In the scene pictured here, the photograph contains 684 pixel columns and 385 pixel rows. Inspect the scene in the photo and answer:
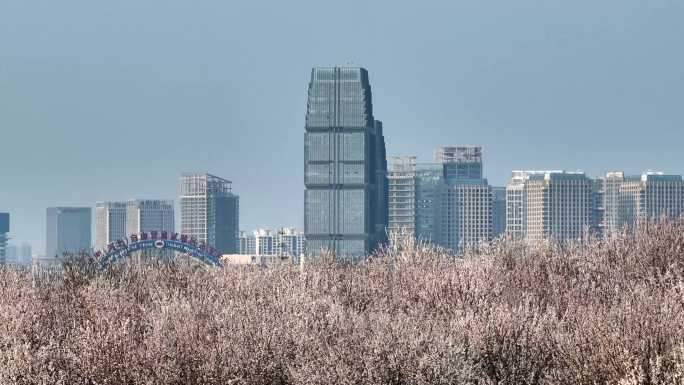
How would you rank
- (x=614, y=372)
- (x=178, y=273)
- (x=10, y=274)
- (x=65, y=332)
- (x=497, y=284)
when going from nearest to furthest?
(x=614, y=372), (x=65, y=332), (x=497, y=284), (x=10, y=274), (x=178, y=273)

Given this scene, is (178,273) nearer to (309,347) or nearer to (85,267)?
(85,267)

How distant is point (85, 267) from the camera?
57.4 metres

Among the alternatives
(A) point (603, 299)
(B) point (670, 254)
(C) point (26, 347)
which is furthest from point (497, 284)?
(C) point (26, 347)

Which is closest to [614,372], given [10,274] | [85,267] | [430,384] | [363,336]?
[430,384]

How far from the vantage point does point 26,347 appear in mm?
30609

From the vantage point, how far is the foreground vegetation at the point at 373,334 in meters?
29.3

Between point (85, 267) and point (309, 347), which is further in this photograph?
point (85, 267)

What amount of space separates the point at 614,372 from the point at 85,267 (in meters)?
34.6

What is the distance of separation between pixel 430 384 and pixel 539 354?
351 centimetres

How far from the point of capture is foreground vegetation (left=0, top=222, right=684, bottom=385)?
96.1 ft

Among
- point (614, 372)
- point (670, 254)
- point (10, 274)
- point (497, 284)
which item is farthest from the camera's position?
point (10, 274)

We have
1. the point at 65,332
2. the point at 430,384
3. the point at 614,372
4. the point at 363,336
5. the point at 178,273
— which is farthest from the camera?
the point at 178,273

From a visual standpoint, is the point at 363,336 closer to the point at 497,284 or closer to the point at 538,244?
the point at 497,284

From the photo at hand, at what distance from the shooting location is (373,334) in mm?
33312
